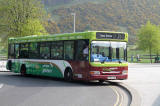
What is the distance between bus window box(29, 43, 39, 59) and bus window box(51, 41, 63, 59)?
2.12 m

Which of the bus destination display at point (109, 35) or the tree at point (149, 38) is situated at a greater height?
the tree at point (149, 38)

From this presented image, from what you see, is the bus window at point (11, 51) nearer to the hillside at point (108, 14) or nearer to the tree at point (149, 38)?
the tree at point (149, 38)

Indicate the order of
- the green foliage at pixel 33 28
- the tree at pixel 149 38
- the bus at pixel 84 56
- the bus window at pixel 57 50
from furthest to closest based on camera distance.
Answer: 1. the tree at pixel 149 38
2. the green foliage at pixel 33 28
3. the bus window at pixel 57 50
4. the bus at pixel 84 56

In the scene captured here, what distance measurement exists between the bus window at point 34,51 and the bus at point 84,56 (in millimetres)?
129

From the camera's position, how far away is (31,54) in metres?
25.4

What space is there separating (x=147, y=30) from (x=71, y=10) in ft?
332

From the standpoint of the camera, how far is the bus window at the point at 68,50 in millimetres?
20922

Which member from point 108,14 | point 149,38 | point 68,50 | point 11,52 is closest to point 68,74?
point 68,50

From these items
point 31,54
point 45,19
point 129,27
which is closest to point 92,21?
point 129,27

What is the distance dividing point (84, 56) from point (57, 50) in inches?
124

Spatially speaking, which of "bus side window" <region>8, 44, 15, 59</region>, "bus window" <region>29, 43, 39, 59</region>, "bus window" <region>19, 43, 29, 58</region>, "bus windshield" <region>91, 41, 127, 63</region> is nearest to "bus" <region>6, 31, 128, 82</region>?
"bus windshield" <region>91, 41, 127, 63</region>

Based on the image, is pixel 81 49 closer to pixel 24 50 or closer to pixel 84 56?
pixel 84 56

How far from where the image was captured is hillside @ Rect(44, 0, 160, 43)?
151000 mm

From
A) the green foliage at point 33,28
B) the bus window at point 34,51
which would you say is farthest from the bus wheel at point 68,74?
the green foliage at point 33,28
